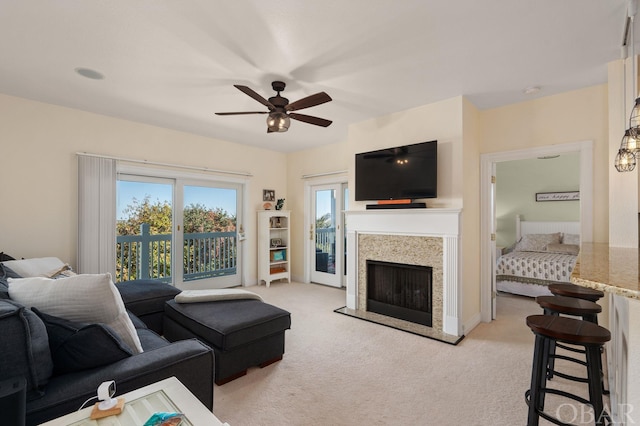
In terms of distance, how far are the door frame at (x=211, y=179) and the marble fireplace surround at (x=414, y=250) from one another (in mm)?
2233

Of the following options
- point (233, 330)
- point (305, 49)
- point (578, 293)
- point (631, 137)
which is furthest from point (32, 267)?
point (631, 137)

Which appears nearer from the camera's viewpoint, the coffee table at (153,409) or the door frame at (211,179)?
the coffee table at (153,409)

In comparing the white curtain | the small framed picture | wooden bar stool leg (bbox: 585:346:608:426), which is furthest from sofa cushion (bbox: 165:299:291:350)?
the small framed picture

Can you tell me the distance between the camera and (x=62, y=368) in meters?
1.32

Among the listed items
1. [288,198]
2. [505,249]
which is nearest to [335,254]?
[288,198]

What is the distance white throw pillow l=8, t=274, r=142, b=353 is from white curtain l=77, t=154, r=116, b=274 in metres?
2.28

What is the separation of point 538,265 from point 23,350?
18.5 feet

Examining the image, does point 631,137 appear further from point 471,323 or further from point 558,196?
point 558,196

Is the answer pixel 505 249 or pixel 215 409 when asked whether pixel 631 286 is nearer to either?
pixel 215 409

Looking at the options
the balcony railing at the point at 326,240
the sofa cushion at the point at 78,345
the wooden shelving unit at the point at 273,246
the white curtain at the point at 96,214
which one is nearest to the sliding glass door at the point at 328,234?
the balcony railing at the point at 326,240

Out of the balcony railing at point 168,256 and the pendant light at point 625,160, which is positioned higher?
the pendant light at point 625,160

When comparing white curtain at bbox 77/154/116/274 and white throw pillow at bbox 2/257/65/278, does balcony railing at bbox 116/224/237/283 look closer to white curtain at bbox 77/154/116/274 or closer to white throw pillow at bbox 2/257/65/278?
white curtain at bbox 77/154/116/274

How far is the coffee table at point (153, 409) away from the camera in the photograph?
3.34 feet

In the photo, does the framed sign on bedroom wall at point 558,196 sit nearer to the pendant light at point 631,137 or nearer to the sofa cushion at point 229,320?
the pendant light at point 631,137
